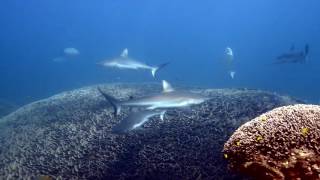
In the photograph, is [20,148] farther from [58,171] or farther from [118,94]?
[118,94]

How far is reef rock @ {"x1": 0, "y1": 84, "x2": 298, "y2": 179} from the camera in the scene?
5859mm

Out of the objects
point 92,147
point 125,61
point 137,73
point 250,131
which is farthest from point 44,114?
point 137,73

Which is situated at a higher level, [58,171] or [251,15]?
[251,15]

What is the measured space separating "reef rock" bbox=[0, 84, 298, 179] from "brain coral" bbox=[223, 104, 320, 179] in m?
2.12

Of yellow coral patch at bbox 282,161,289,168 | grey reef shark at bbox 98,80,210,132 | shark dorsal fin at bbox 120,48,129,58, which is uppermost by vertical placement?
shark dorsal fin at bbox 120,48,129,58

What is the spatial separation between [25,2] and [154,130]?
150523 millimetres

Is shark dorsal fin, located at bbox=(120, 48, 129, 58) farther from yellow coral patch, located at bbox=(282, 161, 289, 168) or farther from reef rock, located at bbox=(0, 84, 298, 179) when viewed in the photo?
yellow coral patch, located at bbox=(282, 161, 289, 168)

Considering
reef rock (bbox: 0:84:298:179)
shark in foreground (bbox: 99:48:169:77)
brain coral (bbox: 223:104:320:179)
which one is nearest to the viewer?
brain coral (bbox: 223:104:320:179)

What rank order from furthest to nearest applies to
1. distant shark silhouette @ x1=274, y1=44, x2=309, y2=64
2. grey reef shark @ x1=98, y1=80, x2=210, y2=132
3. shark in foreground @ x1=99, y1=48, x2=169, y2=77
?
shark in foreground @ x1=99, y1=48, x2=169, y2=77
distant shark silhouette @ x1=274, y1=44, x2=309, y2=64
grey reef shark @ x1=98, y1=80, x2=210, y2=132

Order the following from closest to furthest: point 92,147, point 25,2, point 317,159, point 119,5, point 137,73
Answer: point 317,159, point 92,147, point 137,73, point 25,2, point 119,5

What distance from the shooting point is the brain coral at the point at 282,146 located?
10.1 ft

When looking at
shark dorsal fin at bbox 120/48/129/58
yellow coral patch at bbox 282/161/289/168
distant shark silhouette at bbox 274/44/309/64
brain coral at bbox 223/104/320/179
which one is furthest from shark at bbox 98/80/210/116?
distant shark silhouette at bbox 274/44/309/64

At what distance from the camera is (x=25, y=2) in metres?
144

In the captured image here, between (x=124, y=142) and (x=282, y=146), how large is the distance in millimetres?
4058
